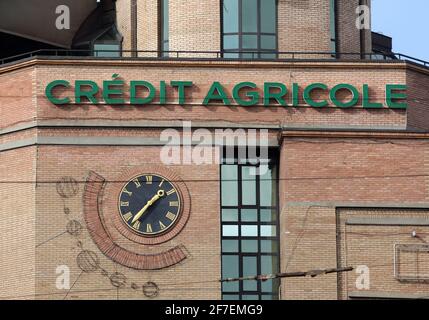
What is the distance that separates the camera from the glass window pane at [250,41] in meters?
43.0

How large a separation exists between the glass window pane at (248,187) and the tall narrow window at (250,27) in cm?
432

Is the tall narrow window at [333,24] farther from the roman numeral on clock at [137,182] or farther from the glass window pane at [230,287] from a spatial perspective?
the glass window pane at [230,287]

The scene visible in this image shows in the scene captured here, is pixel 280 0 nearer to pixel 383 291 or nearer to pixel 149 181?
pixel 149 181

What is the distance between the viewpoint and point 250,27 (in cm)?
4325

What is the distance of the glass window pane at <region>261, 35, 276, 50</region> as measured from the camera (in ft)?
141

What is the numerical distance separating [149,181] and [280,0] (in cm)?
805

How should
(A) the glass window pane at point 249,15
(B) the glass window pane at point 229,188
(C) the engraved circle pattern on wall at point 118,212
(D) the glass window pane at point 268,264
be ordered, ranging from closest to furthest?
(C) the engraved circle pattern on wall at point 118,212
(D) the glass window pane at point 268,264
(B) the glass window pane at point 229,188
(A) the glass window pane at point 249,15

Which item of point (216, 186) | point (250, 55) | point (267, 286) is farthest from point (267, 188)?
point (250, 55)

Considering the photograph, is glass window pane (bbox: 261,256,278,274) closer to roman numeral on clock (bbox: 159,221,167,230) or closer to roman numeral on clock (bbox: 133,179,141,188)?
roman numeral on clock (bbox: 159,221,167,230)

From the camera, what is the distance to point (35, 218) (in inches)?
1534

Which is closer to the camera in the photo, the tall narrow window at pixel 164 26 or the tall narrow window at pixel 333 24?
the tall narrow window at pixel 164 26

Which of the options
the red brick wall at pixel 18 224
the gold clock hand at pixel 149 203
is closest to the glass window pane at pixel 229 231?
the gold clock hand at pixel 149 203

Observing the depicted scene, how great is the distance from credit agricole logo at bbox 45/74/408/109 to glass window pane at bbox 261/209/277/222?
10.3 ft

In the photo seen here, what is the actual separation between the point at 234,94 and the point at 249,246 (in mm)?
4453
